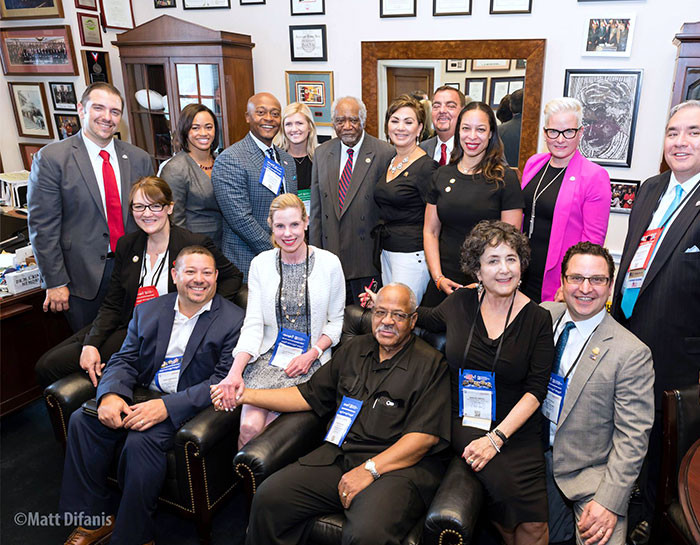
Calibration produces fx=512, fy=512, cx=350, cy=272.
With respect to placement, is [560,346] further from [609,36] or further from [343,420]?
[609,36]

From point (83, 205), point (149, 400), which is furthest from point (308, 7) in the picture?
point (149, 400)

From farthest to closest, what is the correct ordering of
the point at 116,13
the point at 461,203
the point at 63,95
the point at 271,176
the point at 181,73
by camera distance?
1. the point at 63,95
2. the point at 116,13
3. the point at 181,73
4. the point at 271,176
5. the point at 461,203

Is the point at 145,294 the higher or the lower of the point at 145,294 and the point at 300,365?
the higher

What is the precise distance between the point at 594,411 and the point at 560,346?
28 centimetres

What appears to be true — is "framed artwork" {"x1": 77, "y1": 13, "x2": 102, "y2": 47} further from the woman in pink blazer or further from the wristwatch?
the wristwatch

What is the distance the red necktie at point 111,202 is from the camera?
302 cm

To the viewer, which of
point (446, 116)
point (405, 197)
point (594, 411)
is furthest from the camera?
point (446, 116)

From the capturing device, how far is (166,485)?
2348 mm

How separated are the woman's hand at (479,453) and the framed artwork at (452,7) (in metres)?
3.20

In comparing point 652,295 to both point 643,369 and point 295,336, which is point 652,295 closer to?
point 643,369

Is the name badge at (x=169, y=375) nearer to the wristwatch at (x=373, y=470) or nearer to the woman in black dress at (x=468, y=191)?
the wristwatch at (x=373, y=470)

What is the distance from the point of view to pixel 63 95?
5.21m

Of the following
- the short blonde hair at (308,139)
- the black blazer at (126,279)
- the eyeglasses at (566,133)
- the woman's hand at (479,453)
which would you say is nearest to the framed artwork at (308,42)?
the short blonde hair at (308,139)

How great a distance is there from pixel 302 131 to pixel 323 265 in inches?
45.2
